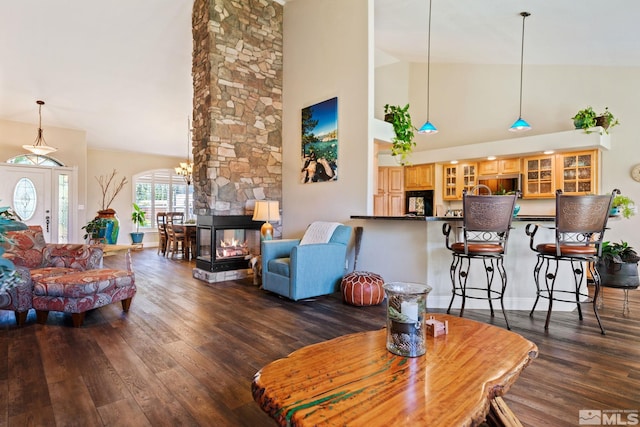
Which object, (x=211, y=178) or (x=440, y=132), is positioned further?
(x=440, y=132)

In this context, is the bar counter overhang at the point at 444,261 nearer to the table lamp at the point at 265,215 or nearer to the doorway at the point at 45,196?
the table lamp at the point at 265,215

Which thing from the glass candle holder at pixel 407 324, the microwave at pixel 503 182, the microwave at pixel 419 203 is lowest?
the glass candle holder at pixel 407 324

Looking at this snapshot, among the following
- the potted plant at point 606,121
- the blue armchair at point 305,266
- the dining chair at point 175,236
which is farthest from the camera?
the dining chair at point 175,236

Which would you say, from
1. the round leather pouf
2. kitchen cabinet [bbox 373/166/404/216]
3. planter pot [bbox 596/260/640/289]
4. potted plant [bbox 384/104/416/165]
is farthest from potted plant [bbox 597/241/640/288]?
kitchen cabinet [bbox 373/166/404/216]

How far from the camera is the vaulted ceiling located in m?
4.50

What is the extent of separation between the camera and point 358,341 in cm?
165

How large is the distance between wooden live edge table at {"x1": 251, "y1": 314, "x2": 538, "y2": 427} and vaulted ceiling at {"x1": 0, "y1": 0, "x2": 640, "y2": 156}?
175 inches

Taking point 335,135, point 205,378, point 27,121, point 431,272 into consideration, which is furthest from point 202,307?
point 27,121

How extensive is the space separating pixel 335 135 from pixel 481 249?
8.56ft

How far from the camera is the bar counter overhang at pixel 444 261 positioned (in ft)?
12.2

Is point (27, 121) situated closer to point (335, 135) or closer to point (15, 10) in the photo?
point (15, 10)

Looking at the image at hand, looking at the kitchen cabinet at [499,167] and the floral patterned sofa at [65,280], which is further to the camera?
the kitchen cabinet at [499,167]

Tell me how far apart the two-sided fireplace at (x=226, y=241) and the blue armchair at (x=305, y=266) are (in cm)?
113

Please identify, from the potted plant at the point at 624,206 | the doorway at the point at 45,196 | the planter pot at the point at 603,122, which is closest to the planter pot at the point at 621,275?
the potted plant at the point at 624,206
